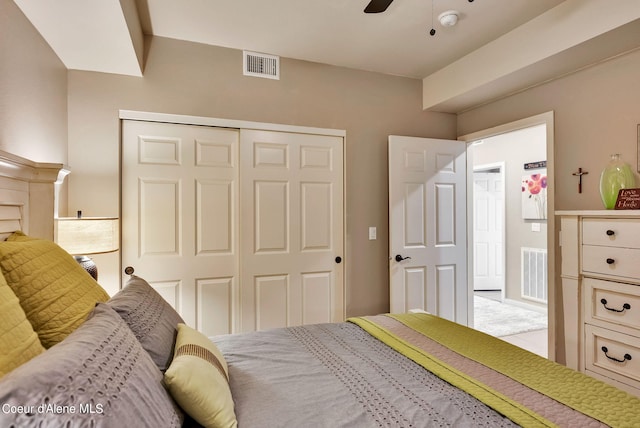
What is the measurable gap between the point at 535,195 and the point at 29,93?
5257 mm

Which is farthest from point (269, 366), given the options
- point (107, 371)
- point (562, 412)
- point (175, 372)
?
point (562, 412)

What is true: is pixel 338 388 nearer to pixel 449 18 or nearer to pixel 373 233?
pixel 373 233

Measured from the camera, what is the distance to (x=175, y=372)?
0.93m

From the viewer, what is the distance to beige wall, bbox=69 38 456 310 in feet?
8.18

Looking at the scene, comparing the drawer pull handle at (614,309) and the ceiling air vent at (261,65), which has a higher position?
the ceiling air vent at (261,65)

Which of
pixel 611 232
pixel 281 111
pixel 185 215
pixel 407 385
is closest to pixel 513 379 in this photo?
pixel 407 385

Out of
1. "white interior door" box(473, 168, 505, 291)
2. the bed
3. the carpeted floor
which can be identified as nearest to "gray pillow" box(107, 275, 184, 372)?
the bed

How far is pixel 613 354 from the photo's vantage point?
6.79 ft

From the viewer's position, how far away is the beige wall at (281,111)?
2.49 m

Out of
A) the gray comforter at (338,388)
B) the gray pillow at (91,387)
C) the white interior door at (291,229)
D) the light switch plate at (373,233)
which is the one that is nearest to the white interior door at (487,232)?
the light switch plate at (373,233)

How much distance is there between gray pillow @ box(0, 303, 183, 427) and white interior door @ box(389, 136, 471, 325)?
8.49 ft

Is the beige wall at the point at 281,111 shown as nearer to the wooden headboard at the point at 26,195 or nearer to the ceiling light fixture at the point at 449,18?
the wooden headboard at the point at 26,195

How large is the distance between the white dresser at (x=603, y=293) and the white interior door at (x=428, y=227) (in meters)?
1.14

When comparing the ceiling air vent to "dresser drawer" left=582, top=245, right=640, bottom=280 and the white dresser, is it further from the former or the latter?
"dresser drawer" left=582, top=245, right=640, bottom=280
